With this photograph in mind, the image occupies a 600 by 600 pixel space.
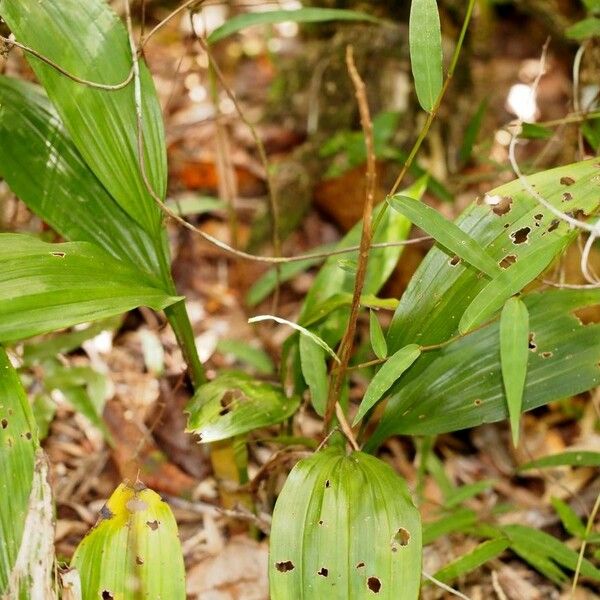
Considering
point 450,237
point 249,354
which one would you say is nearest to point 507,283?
point 450,237

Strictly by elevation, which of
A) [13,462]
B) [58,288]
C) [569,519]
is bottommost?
[569,519]

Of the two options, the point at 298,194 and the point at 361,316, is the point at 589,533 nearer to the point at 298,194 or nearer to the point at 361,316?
the point at 361,316

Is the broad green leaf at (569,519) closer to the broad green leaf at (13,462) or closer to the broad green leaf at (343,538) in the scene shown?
the broad green leaf at (343,538)

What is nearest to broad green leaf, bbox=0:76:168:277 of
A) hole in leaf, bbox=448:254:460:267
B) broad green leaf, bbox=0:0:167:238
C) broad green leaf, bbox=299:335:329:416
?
broad green leaf, bbox=0:0:167:238

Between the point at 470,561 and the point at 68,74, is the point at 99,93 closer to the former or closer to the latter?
the point at 68,74

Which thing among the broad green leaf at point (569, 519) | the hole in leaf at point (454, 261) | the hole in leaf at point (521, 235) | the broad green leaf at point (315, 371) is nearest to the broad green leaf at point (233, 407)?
the broad green leaf at point (315, 371)

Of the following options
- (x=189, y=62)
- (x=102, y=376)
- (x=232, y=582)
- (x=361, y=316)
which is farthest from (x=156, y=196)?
(x=189, y=62)
